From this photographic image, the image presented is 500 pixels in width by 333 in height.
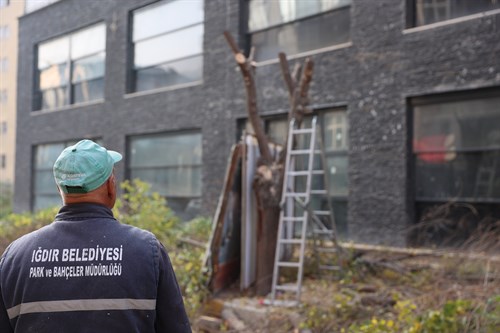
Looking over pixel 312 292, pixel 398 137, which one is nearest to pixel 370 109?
pixel 398 137

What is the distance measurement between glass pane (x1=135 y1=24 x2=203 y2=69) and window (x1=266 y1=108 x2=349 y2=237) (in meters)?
4.36

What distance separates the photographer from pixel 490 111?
8.09m

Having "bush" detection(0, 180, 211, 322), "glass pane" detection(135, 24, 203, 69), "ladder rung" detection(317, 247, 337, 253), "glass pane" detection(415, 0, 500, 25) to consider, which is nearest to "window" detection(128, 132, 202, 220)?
"glass pane" detection(135, 24, 203, 69)

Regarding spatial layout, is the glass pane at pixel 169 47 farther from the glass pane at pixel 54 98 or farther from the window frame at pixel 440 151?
the window frame at pixel 440 151

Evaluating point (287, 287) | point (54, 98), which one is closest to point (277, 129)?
point (287, 287)

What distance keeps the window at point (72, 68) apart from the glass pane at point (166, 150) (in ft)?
8.54

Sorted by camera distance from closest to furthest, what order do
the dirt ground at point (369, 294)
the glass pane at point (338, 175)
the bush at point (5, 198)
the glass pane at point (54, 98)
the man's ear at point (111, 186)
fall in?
1. the man's ear at point (111, 186)
2. the dirt ground at point (369, 294)
3. the glass pane at point (338, 175)
4. the glass pane at point (54, 98)
5. the bush at point (5, 198)

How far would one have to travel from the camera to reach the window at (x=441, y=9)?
8258 millimetres

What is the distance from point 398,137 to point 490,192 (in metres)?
1.73

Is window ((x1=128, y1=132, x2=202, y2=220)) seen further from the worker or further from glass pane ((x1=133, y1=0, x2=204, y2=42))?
the worker

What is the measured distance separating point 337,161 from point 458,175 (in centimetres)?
232

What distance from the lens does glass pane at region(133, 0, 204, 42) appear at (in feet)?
42.3

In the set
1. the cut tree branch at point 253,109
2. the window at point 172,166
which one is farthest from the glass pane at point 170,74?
the cut tree branch at point 253,109

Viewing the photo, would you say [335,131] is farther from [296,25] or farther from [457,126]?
[296,25]
